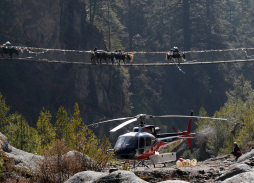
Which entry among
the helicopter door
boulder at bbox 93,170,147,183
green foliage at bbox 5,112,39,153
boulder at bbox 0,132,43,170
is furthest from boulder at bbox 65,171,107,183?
green foliage at bbox 5,112,39,153

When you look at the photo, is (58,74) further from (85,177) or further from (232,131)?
(85,177)

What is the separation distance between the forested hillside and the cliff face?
0.57 ft

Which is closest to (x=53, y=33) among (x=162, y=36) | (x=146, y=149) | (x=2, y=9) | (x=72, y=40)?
(x=72, y=40)

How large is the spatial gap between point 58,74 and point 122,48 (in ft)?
74.9

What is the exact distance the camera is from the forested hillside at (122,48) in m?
53.9

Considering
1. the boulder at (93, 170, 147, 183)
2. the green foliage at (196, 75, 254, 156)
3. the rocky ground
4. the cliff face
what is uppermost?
the cliff face

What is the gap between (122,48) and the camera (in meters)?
76.4

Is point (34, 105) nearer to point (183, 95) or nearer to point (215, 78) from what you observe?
point (183, 95)

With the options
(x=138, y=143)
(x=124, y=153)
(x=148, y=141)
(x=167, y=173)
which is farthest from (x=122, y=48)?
(x=167, y=173)

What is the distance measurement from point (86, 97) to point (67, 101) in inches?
177

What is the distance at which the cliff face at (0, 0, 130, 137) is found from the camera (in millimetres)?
52531

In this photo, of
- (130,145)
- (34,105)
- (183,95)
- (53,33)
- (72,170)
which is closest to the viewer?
(72,170)

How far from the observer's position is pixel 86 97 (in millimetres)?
60438

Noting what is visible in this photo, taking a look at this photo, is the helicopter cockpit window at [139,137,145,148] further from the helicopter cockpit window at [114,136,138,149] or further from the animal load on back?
the animal load on back
